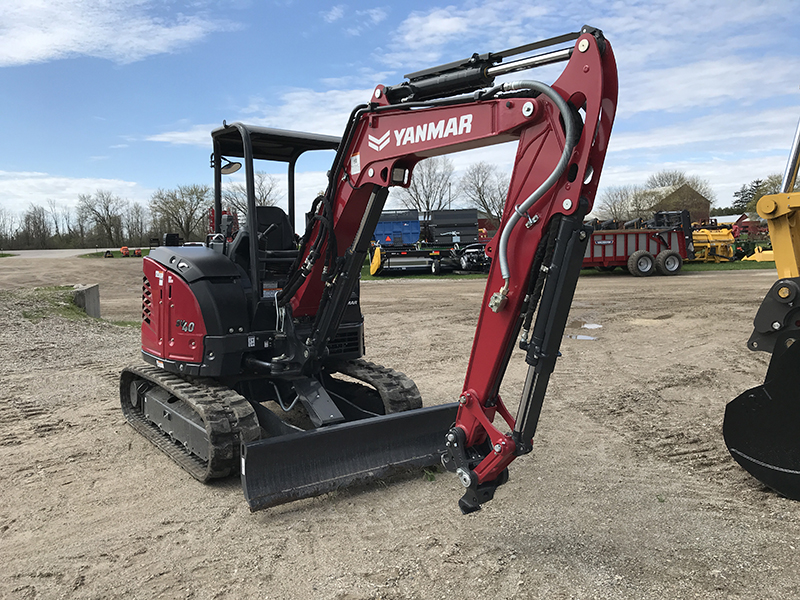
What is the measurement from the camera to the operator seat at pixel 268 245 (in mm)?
5227

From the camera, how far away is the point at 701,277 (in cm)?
1983

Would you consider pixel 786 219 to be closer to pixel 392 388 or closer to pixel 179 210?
pixel 392 388

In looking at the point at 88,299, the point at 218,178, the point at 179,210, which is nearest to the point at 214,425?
the point at 218,178

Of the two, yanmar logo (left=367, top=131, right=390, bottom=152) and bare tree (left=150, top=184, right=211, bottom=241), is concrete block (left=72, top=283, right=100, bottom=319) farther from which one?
bare tree (left=150, top=184, right=211, bottom=241)

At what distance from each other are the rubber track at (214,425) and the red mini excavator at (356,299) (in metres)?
0.01

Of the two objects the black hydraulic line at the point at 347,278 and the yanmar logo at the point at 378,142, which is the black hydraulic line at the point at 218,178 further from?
the yanmar logo at the point at 378,142

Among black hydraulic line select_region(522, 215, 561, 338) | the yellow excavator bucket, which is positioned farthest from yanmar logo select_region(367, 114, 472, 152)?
Result: the yellow excavator bucket

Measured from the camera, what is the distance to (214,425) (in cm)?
443

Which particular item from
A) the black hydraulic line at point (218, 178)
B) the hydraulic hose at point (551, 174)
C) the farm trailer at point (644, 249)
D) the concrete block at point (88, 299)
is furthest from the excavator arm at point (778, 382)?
the farm trailer at point (644, 249)

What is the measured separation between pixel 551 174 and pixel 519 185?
9.6 inches

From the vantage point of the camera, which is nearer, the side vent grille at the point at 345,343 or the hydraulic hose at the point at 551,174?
the hydraulic hose at the point at 551,174

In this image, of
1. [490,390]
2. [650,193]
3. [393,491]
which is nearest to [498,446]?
[490,390]

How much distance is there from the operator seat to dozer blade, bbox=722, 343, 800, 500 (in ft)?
11.6

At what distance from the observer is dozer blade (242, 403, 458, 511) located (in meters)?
4.07
